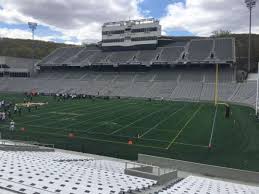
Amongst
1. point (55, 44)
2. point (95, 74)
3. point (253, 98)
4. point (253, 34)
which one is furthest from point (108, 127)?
point (55, 44)

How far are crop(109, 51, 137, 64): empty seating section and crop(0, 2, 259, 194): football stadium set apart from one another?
470 mm

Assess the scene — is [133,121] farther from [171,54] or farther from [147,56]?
[147,56]

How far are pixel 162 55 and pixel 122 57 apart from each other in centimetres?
884

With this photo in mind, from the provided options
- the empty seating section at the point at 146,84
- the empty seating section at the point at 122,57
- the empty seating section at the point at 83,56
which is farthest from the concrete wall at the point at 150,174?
the empty seating section at the point at 83,56

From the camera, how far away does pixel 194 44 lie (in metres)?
66.9

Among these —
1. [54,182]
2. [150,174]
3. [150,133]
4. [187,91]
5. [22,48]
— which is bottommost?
[150,174]

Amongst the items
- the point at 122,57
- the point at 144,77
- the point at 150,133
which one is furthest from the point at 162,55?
the point at 150,133

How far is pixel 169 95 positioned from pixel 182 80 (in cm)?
674

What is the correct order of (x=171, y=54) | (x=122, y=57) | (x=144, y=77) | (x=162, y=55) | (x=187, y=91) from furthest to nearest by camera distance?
(x=122, y=57), (x=162, y=55), (x=171, y=54), (x=144, y=77), (x=187, y=91)

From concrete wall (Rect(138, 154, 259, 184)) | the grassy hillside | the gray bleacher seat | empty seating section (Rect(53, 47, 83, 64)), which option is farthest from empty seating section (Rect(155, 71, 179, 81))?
the grassy hillside

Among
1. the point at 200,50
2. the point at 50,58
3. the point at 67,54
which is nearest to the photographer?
the point at 200,50

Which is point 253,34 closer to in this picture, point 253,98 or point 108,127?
point 253,98

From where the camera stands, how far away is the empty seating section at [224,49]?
192 ft

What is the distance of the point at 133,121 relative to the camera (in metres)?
29.7
